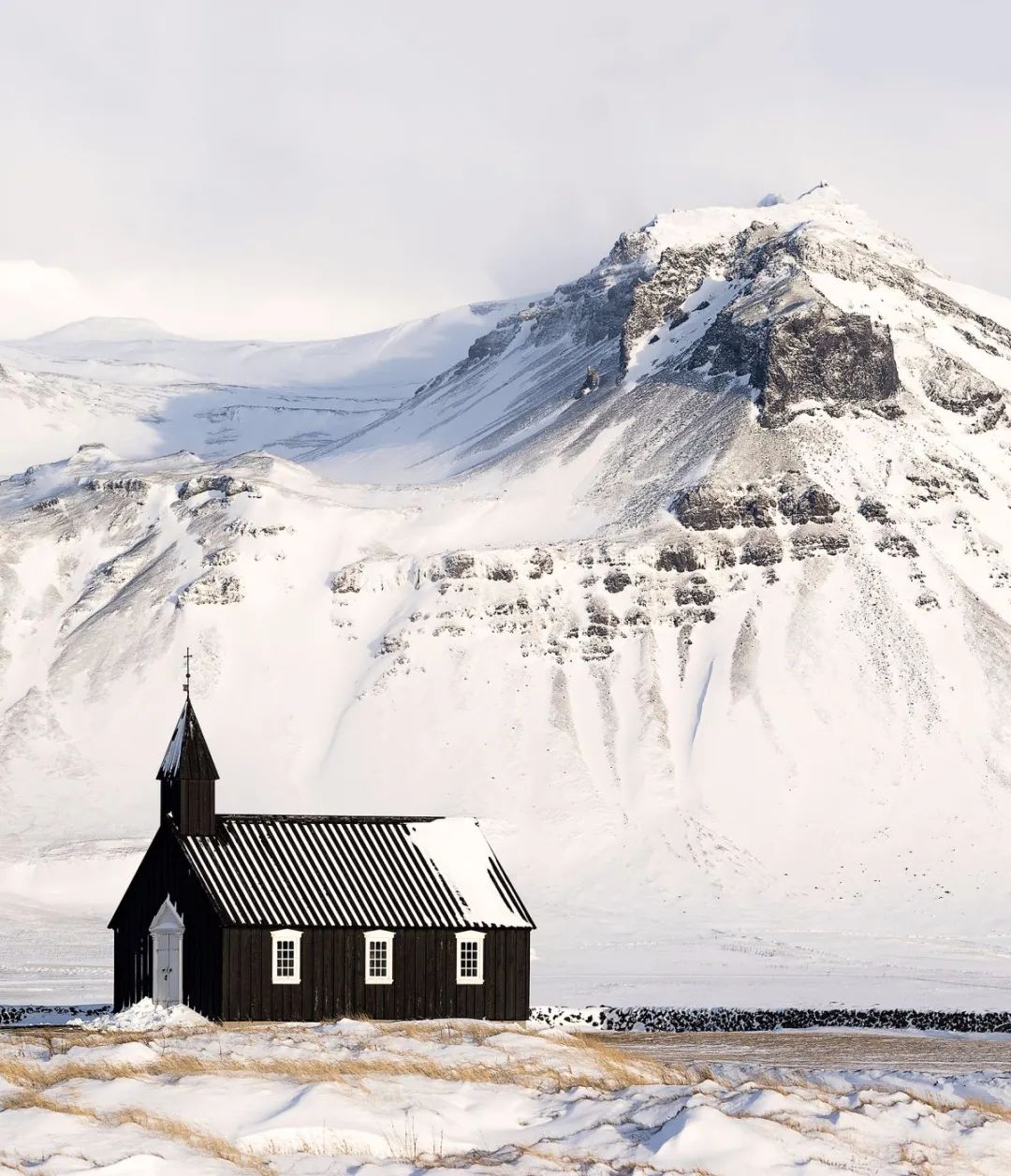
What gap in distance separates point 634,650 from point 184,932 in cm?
9703

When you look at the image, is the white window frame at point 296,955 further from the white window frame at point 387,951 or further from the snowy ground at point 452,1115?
the snowy ground at point 452,1115

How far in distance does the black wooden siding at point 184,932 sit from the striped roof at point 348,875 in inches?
27.1

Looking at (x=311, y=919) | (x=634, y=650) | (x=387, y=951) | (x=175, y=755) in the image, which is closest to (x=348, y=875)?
(x=311, y=919)

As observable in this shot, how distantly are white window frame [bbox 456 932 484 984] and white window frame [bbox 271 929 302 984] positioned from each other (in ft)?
15.1

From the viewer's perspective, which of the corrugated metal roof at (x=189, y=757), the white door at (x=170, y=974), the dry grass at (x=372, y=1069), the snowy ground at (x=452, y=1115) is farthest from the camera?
the corrugated metal roof at (x=189, y=757)

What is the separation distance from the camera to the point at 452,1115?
109ft

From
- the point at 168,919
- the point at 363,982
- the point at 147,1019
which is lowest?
the point at 147,1019

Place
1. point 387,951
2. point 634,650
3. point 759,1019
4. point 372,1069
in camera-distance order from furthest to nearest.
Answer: point 634,650 → point 759,1019 → point 387,951 → point 372,1069

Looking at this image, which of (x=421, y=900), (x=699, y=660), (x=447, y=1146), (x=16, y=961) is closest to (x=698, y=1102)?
(x=447, y=1146)

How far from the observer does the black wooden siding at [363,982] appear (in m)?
58.5

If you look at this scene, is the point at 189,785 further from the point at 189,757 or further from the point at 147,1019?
the point at 147,1019

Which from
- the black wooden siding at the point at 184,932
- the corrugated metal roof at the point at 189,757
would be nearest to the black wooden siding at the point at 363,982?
the black wooden siding at the point at 184,932

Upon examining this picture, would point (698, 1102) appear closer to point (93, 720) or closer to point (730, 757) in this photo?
point (730, 757)

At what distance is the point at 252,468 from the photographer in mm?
187000
